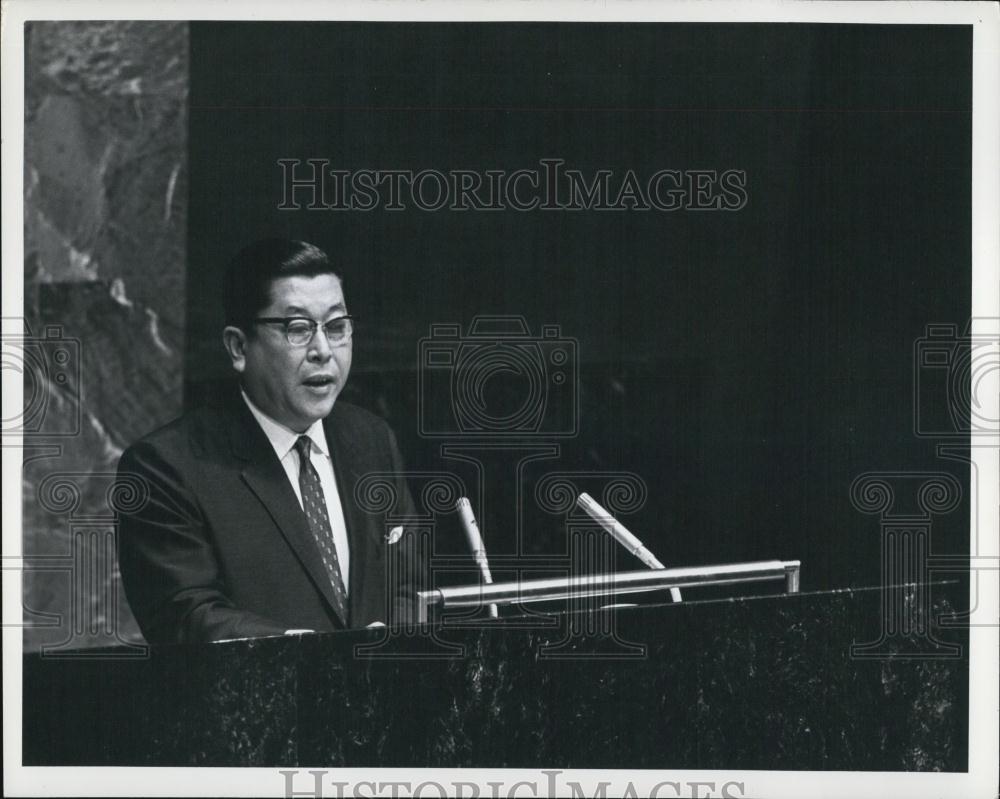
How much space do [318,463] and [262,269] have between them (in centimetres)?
59

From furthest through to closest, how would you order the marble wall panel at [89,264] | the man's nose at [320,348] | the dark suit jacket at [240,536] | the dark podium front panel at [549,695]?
the marble wall panel at [89,264] < the man's nose at [320,348] < the dark suit jacket at [240,536] < the dark podium front panel at [549,695]

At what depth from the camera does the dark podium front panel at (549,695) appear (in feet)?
11.4

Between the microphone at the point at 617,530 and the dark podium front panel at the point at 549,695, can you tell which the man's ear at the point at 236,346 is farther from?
the microphone at the point at 617,530

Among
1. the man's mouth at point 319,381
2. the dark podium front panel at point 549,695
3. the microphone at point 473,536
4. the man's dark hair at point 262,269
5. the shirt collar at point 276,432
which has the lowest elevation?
the dark podium front panel at point 549,695

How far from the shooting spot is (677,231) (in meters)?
3.89

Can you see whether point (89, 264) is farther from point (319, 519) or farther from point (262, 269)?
point (319, 519)

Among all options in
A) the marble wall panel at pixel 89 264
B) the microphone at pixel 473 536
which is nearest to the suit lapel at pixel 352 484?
the microphone at pixel 473 536

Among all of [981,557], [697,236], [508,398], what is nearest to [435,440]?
[508,398]

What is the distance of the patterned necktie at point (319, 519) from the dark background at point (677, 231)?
281 mm

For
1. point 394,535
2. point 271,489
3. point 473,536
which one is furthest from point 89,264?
point 473,536

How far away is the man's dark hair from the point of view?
3.73 m

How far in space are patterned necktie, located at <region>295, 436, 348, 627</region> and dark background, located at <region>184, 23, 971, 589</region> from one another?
0.28 meters

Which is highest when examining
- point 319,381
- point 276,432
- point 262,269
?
point 262,269

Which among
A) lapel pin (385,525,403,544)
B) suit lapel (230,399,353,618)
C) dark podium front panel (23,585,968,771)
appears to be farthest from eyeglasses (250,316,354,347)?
dark podium front panel (23,585,968,771)
